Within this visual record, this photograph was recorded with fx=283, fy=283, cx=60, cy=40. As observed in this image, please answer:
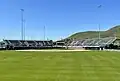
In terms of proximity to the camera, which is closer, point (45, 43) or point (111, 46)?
point (111, 46)

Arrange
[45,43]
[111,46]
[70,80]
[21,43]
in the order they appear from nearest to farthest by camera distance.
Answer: [70,80]
[111,46]
[21,43]
[45,43]

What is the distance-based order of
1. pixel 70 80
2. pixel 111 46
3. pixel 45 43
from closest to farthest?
pixel 70 80, pixel 111 46, pixel 45 43

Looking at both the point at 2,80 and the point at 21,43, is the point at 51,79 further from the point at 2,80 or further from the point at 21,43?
the point at 21,43

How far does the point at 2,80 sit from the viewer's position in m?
16.6

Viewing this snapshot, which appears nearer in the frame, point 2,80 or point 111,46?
point 2,80

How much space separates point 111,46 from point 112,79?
97.0 meters

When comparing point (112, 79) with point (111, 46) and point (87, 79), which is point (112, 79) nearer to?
point (87, 79)

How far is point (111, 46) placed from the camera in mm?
112438

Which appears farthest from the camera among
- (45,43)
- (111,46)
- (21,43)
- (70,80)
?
(45,43)

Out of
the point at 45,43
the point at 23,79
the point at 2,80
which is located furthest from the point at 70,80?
the point at 45,43

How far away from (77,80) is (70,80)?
0.41 meters

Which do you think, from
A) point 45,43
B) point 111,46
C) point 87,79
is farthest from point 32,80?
point 45,43

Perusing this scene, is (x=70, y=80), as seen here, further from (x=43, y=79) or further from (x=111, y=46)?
(x=111, y=46)

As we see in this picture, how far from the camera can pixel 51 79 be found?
664 inches
